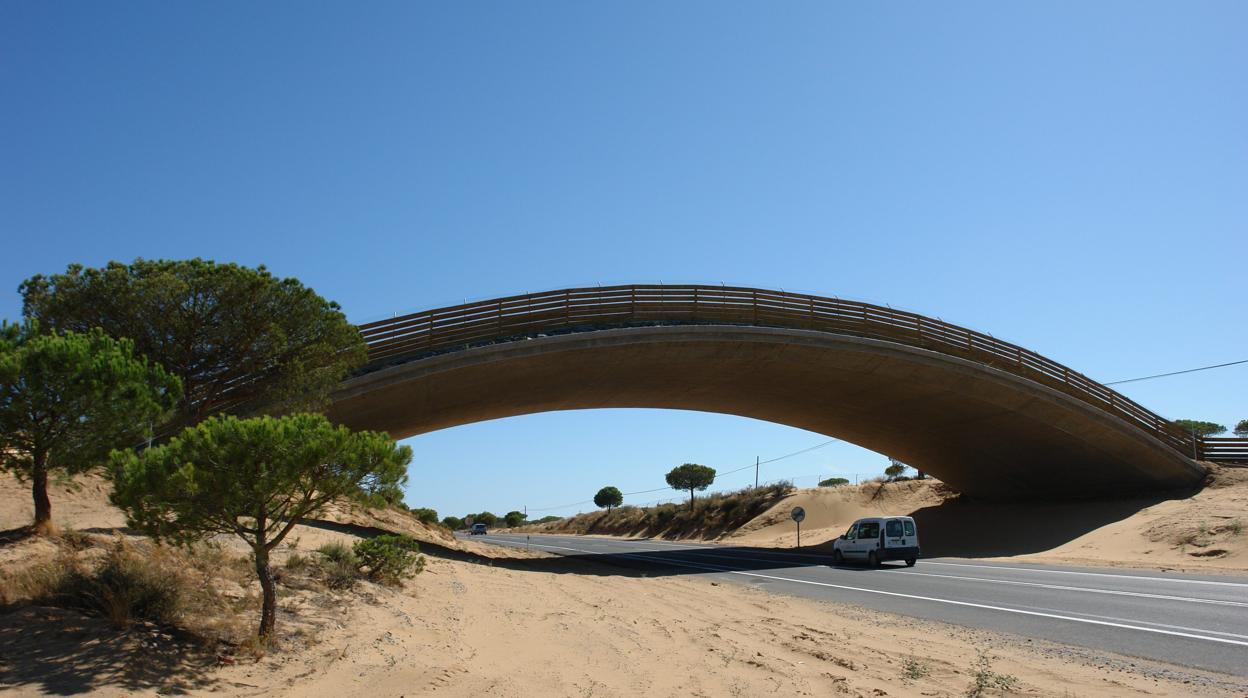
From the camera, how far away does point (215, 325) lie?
47.9ft

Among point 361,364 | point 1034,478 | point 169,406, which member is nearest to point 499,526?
point 1034,478

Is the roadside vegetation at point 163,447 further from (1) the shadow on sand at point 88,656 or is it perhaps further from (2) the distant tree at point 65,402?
(1) the shadow on sand at point 88,656

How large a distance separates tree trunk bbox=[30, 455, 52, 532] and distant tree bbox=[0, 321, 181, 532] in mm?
10

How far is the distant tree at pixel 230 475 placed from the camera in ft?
22.6

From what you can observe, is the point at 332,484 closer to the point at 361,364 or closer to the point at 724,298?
the point at 361,364

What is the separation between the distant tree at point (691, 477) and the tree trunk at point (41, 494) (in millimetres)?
66885

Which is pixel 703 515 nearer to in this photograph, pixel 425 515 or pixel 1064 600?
pixel 425 515

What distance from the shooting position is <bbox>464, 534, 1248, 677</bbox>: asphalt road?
8867mm

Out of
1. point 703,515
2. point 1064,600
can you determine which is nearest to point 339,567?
point 1064,600

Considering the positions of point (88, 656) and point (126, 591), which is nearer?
point (88, 656)

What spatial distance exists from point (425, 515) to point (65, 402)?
2689 centimetres

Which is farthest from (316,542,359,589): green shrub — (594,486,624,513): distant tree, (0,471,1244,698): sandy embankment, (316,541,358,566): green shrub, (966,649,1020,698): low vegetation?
(594,486,624,513): distant tree

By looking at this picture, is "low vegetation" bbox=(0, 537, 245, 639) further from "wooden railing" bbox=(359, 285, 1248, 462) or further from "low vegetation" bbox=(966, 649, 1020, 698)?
"wooden railing" bbox=(359, 285, 1248, 462)

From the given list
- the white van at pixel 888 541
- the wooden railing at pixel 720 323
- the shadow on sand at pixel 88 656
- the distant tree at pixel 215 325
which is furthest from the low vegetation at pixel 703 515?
the shadow on sand at pixel 88 656
